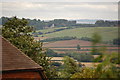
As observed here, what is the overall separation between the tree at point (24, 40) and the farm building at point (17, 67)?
25.8 ft

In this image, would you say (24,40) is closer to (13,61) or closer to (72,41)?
(13,61)

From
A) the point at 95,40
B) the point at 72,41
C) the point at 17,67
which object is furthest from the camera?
the point at 72,41

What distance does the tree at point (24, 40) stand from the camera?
23047 mm

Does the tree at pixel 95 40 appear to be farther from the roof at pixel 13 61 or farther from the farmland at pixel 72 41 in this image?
the roof at pixel 13 61

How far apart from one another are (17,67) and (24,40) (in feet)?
34.1

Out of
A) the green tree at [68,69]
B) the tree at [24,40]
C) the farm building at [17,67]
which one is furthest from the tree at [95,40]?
the tree at [24,40]

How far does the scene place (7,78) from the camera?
12883 millimetres

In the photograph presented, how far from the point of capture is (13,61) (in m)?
13.5

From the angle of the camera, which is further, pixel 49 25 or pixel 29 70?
pixel 49 25

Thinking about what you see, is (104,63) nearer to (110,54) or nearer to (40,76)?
(110,54)

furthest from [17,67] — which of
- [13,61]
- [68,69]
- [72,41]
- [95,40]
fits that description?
[72,41]

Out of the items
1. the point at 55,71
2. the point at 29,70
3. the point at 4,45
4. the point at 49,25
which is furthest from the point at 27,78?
the point at 49,25

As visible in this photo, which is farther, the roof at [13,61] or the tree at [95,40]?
the roof at [13,61]

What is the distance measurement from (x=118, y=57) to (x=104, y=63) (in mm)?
118
